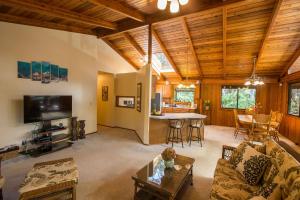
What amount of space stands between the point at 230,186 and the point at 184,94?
25.8 ft

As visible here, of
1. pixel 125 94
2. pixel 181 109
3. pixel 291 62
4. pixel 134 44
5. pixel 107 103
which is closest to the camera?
pixel 291 62

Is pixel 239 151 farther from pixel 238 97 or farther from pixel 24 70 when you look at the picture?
pixel 238 97

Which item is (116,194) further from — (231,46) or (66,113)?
(231,46)

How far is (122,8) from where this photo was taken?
13.9ft

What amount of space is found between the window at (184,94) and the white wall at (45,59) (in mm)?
4620

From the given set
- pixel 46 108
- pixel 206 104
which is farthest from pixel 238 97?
pixel 46 108

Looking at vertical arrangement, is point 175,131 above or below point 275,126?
below

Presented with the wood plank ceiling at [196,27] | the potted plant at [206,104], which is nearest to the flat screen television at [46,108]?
the wood plank ceiling at [196,27]

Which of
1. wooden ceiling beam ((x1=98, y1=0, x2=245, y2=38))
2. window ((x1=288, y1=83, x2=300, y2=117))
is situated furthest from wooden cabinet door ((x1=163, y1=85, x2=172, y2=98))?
window ((x1=288, y1=83, x2=300, y2=117))

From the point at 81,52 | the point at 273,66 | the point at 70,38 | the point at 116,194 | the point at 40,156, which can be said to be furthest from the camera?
the point at 273,66

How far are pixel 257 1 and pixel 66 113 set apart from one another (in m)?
5.98

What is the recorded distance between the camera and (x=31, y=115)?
414 cm

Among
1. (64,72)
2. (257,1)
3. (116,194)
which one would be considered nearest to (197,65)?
(257,1)

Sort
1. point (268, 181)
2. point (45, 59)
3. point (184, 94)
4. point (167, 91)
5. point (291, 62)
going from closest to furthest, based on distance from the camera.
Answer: point (268, 181) < point (45, 59) < point (291, 62) < point (184, 94) < point (167, 91)
